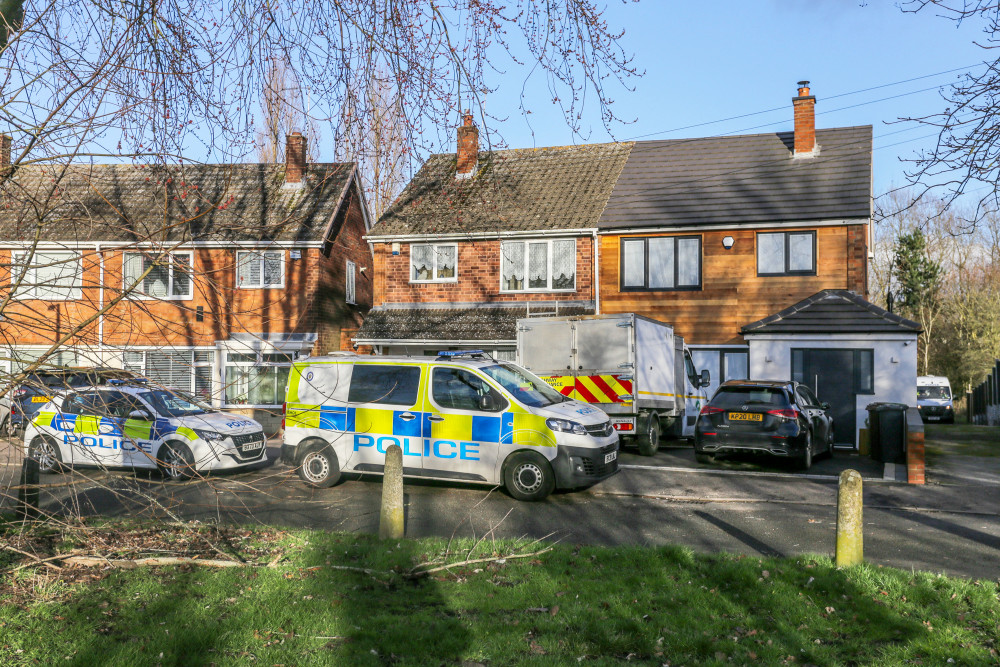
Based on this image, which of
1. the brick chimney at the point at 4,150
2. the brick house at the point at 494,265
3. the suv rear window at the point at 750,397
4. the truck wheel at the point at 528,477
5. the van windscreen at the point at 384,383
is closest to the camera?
the brick chimney at the point at 4,150

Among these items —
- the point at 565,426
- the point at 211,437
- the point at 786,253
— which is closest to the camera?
the point at 211,437

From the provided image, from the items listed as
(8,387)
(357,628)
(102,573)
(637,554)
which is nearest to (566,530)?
(637,554)

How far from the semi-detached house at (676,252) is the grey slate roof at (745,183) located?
50 mm

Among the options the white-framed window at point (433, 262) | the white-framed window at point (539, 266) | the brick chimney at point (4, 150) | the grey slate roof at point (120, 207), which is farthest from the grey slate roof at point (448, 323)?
the brick chimney at point (4, 150)

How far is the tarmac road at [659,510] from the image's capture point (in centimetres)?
770

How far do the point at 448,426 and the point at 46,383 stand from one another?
621 centimetres

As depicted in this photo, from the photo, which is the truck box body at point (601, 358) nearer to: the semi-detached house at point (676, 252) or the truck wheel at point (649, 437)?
the truck wheel at point (649, 437)

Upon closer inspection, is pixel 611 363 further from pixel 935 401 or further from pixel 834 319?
pixel 935 401


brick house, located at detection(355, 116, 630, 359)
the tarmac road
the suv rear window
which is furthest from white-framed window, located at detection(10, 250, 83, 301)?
brick house, located at detection(355, 116, 630, 359)

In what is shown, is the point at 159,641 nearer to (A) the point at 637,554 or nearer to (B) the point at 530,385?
(A) the point at 637,554

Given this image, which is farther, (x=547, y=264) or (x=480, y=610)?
(x=547, y=264)

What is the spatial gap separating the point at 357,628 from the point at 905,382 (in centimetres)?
1673

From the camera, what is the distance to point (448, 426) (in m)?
11.0

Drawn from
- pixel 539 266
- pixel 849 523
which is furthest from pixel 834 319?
pixel 849 523
